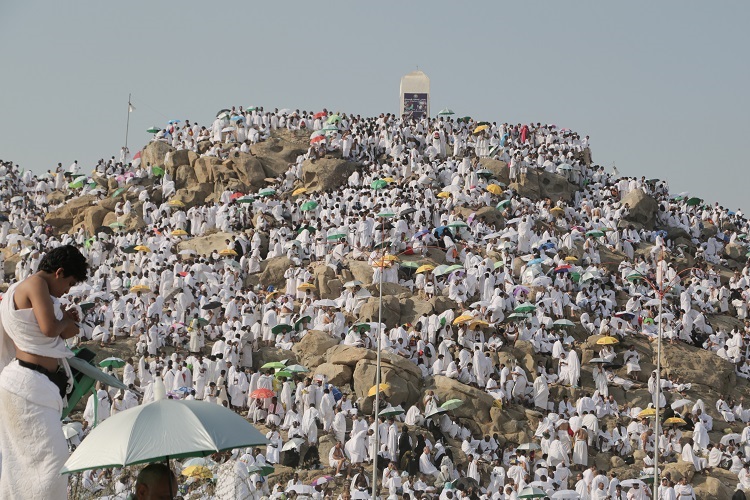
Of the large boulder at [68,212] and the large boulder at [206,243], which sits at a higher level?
the large boulder at [68,212]

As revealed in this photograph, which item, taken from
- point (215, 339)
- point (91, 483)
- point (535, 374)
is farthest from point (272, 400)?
point (91, 483)

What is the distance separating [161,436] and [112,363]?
23.1 metres

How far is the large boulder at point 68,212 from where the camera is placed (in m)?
44.2

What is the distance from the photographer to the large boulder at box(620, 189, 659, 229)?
4338cm

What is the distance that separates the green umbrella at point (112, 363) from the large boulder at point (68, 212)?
15993mm

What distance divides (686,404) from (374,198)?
14.0 m

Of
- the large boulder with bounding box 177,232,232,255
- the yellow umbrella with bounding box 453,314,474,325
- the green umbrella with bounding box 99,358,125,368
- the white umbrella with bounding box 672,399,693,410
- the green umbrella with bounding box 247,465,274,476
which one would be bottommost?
the green umbrella with bounding box 247,465,274,476

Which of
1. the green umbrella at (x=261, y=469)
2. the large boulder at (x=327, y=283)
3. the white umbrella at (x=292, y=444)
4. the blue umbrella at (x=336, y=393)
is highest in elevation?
the large boulder at (x=327, y=283)

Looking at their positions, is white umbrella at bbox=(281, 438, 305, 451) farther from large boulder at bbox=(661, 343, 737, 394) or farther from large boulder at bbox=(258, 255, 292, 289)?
large boulder at bbox=(661, 343, 737, 394)

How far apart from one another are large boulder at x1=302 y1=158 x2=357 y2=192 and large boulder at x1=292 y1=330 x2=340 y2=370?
12.6 metres

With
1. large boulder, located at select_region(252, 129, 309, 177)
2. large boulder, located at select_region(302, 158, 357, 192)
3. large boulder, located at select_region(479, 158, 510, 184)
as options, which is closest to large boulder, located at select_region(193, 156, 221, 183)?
large boulder, located at select_region(252, 129, 309, 177)

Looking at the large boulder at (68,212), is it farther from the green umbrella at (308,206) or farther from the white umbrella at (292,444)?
the white umbrella at (292,444)

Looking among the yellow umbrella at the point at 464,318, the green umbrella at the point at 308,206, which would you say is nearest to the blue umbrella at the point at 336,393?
the yellow umbrella at the point at 464,318

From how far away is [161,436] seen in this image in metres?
6.56
